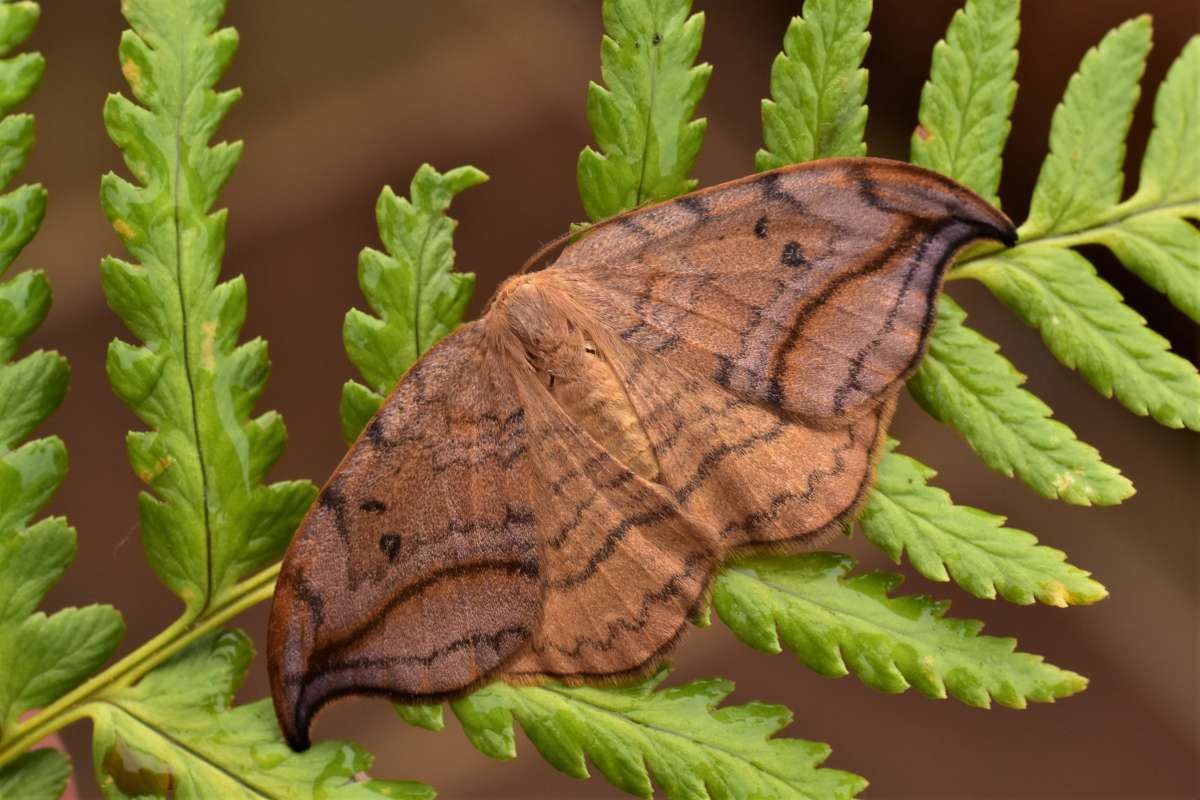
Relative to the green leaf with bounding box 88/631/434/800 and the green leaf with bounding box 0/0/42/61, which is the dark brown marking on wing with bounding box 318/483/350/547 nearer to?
the green leaf with bounding box 88/631/434/800

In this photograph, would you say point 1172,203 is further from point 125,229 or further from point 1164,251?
point 125,229

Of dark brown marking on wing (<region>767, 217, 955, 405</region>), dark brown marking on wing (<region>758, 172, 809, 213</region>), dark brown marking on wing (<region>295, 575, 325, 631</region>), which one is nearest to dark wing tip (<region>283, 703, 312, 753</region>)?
dark brown marking on wing (<region>295, 575, 325, 631</region>)

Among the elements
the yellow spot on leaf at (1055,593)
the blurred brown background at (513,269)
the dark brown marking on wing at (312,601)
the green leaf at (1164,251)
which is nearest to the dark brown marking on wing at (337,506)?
the dark brown marking on wing at (312,601)

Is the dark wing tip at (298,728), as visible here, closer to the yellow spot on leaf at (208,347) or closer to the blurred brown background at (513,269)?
the yellow spot on leaf at (208,347)

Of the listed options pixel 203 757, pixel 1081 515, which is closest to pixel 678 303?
pixel 203 757

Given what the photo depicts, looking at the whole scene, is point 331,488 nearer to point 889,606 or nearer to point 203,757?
point 203,757

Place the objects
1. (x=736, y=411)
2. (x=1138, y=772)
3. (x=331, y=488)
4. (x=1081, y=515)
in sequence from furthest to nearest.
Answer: (x=1081, y=515)
(x=1138, y=772)
(x=736, y=411)
(x=331, y=488)
